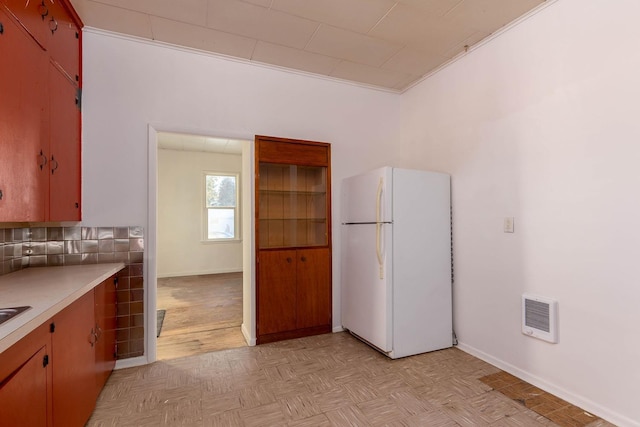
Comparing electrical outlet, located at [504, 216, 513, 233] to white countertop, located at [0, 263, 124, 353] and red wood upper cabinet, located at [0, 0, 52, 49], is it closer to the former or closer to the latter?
white countertop, located at [0, 263, 124, 353]

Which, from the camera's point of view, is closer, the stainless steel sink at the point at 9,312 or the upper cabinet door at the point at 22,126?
the stainless steel sink at the point at 9,312

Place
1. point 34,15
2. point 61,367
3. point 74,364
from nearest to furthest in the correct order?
point 61,367 < point 74,364 < point 34,15

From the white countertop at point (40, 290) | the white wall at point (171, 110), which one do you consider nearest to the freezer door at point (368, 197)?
the white wall at point (171, 110)

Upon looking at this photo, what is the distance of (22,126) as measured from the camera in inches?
66.2

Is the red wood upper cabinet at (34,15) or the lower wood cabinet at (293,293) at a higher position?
the red wood upper cabinet at (34,15)

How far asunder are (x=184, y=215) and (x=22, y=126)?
5226 mm

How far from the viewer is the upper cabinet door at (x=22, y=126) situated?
1526mm

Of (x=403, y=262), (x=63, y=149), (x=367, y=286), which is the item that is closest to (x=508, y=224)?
(x=403, y=262)

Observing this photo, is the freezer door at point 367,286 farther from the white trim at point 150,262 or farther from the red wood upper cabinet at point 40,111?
the red wood upper cabinet at point 40,111

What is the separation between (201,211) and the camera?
6848mm

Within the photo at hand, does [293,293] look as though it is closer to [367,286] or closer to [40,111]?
[367,286]

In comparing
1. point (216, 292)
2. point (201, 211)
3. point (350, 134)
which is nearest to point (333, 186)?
point (350, 134)

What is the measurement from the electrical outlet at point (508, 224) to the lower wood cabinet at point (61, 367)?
3.02m

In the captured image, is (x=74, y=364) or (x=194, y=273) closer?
(x=74, y=364)
